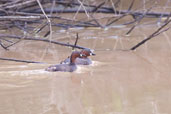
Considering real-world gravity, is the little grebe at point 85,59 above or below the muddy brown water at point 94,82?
above

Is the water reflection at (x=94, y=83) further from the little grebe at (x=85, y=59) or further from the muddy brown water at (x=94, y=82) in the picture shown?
the little grebe at (x=85, y=59)

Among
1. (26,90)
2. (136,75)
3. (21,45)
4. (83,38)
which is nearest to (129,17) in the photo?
(83,38)

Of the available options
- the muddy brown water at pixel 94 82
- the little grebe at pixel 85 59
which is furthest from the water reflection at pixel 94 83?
the little grebe at pixel 85 59

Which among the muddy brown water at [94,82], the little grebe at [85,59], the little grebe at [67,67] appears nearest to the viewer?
the muddy brown water at [94,82]

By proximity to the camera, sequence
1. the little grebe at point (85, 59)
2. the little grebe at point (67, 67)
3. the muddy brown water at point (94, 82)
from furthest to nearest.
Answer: the little grebe at point (85, 59), the little grebe at point (67, 67), the muddy brown water at point (94, 82)

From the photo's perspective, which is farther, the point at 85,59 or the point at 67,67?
the point at 85,59

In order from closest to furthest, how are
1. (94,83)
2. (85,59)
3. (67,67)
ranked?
(94,83) < (67,67) < (85,59)

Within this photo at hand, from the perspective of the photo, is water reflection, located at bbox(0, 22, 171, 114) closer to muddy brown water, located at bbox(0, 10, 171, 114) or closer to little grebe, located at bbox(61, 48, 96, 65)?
muddy brown water, located at bbox(0, 10, 171, 114)

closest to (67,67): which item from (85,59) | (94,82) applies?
(85,59)

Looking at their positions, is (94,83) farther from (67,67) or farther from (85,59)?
(85,59)
